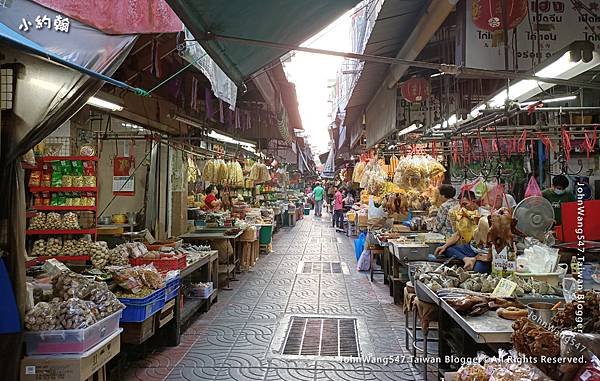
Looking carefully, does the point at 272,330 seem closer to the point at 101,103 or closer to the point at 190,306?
the point at 190,306

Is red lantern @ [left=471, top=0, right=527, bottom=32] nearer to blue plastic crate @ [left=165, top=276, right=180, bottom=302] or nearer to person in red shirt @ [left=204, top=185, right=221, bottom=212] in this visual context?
blue plastic crate @ [left=165, top=276, right=180, bottom=302]

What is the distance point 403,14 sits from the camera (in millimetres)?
5891

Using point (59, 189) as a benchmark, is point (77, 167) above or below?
above

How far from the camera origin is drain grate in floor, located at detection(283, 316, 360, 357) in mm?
5702

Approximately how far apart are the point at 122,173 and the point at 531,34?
25.7 ft

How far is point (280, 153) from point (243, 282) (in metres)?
11.1

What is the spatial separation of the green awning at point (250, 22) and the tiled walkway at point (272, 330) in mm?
3214

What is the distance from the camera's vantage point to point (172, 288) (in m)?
Result: 5.78

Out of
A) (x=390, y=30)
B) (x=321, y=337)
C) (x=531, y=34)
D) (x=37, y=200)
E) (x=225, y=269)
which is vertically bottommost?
(x=321, y=337)

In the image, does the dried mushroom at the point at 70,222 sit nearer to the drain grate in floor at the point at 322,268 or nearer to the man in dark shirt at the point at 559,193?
the drain grate in floor at the point at 322,268

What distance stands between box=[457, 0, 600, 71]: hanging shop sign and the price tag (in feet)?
6.54

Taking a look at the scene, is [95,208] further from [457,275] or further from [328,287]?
[457,275]

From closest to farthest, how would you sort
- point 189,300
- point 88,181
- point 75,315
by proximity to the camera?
point 75,315 → point 88,181 → point 189,300

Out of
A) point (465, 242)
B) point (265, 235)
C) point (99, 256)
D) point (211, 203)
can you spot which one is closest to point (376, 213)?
point (265, 235)
